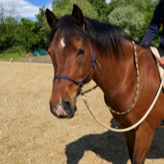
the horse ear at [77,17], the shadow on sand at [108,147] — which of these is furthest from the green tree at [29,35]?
the horse ear at [77,17]

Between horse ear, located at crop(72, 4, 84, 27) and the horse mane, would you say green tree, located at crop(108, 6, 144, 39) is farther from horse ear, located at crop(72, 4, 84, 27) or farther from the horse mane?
horse ear, located at crop(72, 4, 84, 27)

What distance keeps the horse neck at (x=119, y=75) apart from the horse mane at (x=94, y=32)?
0.10m

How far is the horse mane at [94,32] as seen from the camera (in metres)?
1.58

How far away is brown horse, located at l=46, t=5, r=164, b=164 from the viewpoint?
5.02 ft

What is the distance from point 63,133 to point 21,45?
3722 cm

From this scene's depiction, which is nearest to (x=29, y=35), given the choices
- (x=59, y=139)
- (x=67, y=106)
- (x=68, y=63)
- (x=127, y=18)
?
(x=127, y=18)

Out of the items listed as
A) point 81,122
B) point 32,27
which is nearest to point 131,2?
point 32,27

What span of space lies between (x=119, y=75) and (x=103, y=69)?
254 millimetres

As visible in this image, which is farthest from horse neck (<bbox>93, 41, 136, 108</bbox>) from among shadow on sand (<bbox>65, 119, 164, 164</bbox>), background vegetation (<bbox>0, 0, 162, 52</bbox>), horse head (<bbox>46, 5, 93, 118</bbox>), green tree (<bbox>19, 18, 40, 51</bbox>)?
green tree (<bbox>19, 18, 40, 51</bbox>)

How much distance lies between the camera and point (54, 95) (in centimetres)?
151

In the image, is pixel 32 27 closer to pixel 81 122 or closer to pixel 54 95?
pixel 81 122

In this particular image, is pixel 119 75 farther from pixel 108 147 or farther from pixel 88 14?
pixel 88 14

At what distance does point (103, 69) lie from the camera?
1.87 meters

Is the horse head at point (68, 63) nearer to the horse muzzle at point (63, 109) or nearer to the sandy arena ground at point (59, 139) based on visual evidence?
the horse muzzle at point (63, 109)
